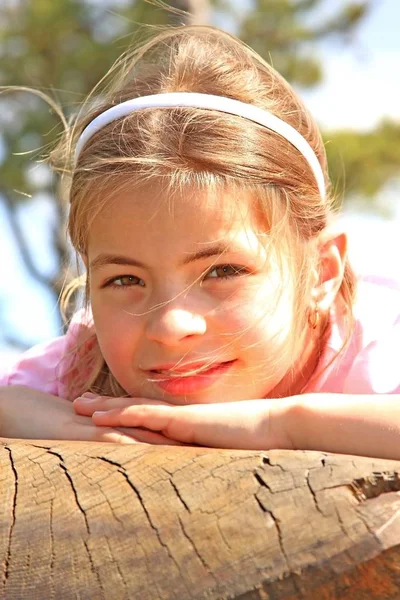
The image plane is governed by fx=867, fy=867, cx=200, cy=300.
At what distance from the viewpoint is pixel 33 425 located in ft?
5.08

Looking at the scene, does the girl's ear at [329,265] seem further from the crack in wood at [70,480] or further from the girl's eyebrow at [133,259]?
the crack in wood at [70,480]

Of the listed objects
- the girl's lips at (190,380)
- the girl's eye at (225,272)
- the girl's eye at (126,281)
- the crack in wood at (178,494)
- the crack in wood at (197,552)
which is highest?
the girl's eye at (225,272)

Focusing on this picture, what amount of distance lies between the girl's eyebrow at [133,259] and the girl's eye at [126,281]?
36 millimetres

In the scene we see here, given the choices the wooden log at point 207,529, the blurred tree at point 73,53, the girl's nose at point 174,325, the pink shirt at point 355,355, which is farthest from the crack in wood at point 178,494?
the blurred tree at point 73,53

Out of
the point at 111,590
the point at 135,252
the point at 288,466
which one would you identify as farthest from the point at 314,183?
the point at 111,590

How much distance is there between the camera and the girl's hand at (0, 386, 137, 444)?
143cm

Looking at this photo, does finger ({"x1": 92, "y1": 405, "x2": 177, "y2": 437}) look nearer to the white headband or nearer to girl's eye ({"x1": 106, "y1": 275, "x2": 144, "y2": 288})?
girl's eye ({"x1": 106, "y1": 275, "x2": 144, "y2": 288})

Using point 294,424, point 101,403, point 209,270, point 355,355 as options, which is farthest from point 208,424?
point 355,355

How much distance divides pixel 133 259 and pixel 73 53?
838 cm

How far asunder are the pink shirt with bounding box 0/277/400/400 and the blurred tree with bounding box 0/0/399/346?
6916 millimetres

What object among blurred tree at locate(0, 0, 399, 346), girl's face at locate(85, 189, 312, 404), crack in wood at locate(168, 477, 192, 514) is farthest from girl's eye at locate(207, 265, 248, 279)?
blurred tree at locate(0, 0, 399, 346)

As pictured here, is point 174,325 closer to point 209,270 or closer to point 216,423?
point 209,270

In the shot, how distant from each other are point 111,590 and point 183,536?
0.09 meters

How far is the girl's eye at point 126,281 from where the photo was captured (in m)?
1.70
